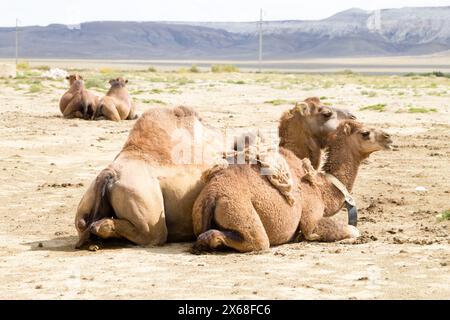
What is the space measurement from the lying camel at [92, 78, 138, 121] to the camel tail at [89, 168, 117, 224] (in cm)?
1359

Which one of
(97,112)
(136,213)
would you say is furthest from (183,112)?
(97,112)

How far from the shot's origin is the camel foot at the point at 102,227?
852 cm

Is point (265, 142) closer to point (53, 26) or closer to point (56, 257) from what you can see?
point (56, 257)

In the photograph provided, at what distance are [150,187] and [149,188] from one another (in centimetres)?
1

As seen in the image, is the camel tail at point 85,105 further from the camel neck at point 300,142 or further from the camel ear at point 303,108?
the camel ear at point 303,108

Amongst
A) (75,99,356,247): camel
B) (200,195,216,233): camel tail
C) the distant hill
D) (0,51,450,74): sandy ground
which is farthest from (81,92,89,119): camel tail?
the distant hill

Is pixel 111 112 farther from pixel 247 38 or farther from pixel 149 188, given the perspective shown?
pixel 247 38

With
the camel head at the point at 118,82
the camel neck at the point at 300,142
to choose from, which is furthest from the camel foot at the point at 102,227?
the camel head at the point at 118,82

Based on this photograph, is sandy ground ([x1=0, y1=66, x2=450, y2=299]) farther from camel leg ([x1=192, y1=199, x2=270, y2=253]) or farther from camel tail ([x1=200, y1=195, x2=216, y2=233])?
camel tail ([x1=200, y1=195, x2=216, y2=233])

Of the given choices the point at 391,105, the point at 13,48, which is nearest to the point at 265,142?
the point at 391,105

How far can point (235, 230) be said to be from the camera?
27.6ft

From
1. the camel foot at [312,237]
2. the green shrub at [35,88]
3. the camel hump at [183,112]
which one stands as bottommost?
the camel foot at [312,237]

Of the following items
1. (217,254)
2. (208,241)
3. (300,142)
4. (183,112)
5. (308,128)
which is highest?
(183,112)

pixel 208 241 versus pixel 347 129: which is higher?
pixel 347 129
